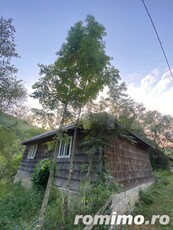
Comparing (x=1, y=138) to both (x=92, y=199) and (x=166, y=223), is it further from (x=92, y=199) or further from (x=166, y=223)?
(x=166, y=223)

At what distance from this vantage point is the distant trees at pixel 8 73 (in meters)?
8.03

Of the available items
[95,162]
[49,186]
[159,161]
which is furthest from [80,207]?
[159,161]

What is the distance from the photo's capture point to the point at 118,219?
510 centimetres

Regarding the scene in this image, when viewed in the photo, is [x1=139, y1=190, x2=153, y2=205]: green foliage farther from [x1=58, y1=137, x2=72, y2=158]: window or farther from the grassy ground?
[x1=58, y1=137, x2=72, y2=158]: window

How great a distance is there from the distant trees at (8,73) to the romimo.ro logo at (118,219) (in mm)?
7585

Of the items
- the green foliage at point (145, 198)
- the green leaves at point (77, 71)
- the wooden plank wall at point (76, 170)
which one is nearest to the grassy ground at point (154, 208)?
the green foliage at point (145, 198)

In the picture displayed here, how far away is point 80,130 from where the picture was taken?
726 centimetres

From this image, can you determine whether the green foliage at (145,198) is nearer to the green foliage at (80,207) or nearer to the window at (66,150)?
the green foliage at (80,207)

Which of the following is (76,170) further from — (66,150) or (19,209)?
(19,209)

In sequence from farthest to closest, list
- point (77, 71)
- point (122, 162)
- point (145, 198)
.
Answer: point (145, 198) → point (122, 162) → point (77, 71)

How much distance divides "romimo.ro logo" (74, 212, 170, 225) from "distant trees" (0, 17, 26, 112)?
299 inches

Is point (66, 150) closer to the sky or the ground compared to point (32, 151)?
closer to the ground

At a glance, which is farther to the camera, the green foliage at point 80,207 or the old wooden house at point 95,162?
the old wooden house at point 95,162

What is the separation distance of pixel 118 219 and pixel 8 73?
342 inches
